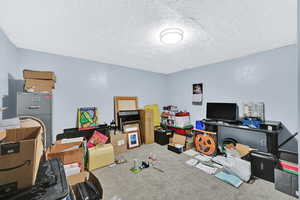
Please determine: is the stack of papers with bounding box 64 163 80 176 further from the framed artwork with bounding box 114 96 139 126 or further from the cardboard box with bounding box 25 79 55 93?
the framed artwork with bounding box 114 96 139 126

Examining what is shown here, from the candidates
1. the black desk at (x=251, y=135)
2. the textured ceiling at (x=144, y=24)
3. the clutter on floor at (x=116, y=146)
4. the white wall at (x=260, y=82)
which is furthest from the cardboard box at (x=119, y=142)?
the white wall at (x=260, y=82)

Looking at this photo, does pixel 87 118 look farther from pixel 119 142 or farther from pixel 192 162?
pixel 192 162

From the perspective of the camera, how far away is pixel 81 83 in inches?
115

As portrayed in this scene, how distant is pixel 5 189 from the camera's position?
0.64m

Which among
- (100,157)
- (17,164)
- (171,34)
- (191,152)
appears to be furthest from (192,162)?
(17,164)

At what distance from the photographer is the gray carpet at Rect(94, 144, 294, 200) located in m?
1.59

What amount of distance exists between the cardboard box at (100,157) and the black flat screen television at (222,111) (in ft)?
8.46

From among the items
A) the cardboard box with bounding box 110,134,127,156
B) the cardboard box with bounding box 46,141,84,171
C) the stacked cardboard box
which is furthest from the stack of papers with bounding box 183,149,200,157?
the stacked cardboard box

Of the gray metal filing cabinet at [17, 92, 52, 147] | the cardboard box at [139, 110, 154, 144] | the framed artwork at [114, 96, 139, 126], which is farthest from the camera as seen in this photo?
the cardboard box at [139, 110, 154, 144]

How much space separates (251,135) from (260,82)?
118 cm

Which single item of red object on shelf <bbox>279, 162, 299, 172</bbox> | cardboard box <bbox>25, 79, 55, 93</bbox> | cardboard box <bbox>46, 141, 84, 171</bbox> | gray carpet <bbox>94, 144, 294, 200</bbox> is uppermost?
cardboard box <bbox>25, 79, 55, 93</bbox>

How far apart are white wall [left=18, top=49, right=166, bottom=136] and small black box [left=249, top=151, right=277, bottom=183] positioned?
298 cm

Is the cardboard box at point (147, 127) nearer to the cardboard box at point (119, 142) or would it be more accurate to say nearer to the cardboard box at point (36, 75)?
the cardboard box at point (119, 142)

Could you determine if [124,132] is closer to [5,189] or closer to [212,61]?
[5,189]
